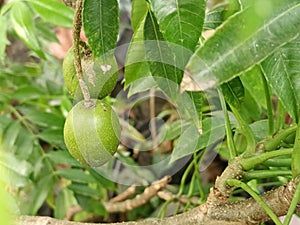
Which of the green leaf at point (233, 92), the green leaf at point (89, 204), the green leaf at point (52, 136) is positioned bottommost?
the green leaf at point (89, 204)

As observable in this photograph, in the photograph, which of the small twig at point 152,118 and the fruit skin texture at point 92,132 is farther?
the small twig at point 152,118

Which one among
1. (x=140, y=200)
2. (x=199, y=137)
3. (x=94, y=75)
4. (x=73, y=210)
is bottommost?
(x=73, y=210)

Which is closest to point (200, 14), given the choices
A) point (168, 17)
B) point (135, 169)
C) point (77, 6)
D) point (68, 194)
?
point (168, 17)

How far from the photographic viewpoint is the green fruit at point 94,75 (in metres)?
0.56

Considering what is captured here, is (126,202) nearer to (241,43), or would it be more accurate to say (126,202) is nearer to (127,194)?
(127,194)

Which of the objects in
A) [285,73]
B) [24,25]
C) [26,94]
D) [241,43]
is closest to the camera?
[241,43]

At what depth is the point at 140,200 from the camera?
46.1 inches

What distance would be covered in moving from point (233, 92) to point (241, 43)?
8.9 inches

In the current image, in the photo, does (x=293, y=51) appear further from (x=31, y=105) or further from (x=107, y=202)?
(x=107, y=202)

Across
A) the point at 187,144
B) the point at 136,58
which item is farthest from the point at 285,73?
the point at 187,144

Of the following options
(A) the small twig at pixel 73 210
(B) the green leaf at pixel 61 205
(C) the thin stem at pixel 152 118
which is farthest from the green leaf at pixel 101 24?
(A) the small twig at pixel 73 210

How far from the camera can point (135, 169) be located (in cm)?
138

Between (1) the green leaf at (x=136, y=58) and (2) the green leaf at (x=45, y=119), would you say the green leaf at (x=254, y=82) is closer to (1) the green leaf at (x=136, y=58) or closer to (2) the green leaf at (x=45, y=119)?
(1) the green leaf at (x=136, y=58)

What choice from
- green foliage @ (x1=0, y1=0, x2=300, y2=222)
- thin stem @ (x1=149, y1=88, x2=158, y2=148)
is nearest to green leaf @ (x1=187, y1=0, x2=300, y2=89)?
green foliage @ (x1=0, y1=0, x2=300, y2=222)
